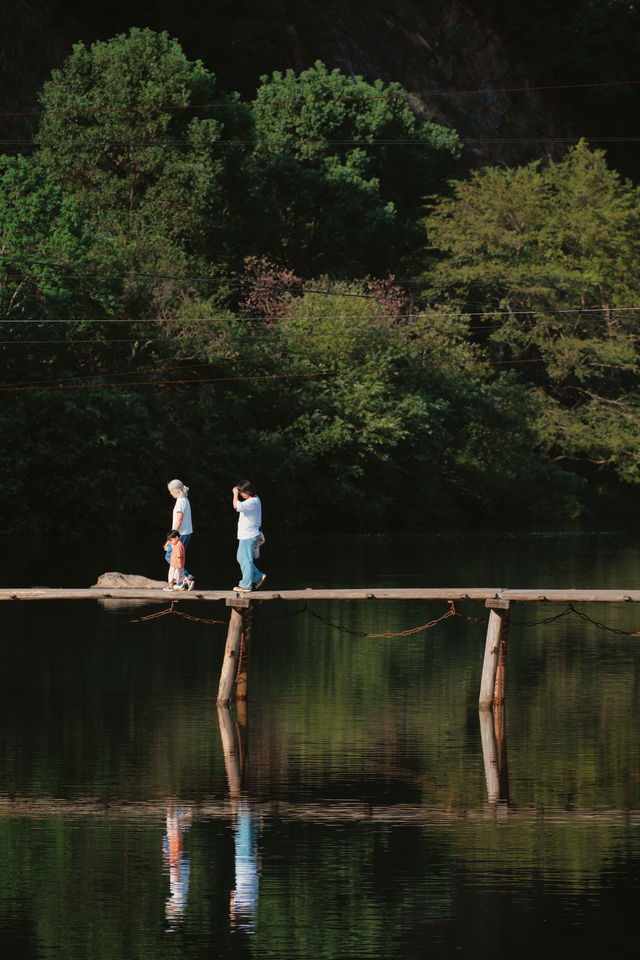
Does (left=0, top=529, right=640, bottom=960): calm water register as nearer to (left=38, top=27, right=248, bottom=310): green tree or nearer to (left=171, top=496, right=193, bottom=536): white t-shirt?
(left=171, top=496, right=193, bottom=536): white t-shirt

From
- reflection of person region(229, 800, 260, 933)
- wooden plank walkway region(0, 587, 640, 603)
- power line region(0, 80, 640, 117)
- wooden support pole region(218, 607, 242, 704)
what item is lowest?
reflection of person region(229, 800, 260, 933)

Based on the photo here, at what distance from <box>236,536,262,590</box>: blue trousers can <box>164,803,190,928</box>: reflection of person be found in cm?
862

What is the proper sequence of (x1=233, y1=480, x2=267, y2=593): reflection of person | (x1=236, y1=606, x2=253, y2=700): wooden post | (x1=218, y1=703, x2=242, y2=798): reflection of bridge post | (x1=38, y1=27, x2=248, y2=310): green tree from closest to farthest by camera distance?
(x1=218, y1=703, x2=242, y2=798): reflection of bridge post, (x1=236, y1=606, x2=253, y2=700): wooden post, (x1=233, y1=480, x2=267, y2=593): reflection of person, (x1=38, y1=27, x2=248, y2=310): green tree

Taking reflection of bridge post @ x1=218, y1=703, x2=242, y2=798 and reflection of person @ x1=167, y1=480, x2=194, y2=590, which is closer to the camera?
reflection of bridge post @ x1=218, y1=703, x2=242, y2=798

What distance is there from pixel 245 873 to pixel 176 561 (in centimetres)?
1172

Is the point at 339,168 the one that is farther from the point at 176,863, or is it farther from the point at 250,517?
the point at 176,863

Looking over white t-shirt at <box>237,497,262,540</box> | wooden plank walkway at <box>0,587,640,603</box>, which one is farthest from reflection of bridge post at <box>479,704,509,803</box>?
white t-shirt at <box>237,497,262,540</box>

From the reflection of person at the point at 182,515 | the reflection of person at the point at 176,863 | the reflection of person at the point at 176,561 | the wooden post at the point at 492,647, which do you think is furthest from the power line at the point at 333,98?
the reflection of person at the point at 176,863

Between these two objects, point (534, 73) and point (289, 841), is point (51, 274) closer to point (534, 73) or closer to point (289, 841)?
point (289, 841)

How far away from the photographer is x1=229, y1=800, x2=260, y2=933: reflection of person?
10391mm

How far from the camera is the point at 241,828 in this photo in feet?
41.9

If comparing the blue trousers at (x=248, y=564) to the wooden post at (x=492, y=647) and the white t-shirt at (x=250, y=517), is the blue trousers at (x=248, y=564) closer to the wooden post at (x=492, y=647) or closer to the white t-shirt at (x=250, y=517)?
the white t-shirt at (x=250, y=517)

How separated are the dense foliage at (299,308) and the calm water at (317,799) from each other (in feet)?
91.7

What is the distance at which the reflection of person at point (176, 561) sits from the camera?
75.3 ft
